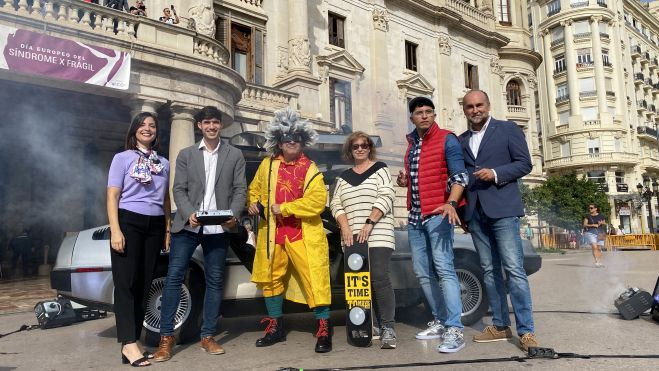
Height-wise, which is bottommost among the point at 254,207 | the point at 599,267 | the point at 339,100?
the point at 599,267

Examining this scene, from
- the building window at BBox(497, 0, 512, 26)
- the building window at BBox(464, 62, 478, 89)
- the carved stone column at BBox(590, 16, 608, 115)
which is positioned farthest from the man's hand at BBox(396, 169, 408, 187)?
the carved stone column at BBox(590, 16, 608, 115)

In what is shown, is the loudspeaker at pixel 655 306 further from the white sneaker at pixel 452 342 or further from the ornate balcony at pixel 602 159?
the ornate balcony at pixel 602 159

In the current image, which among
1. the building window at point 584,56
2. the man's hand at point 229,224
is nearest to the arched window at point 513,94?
the building window at point 584,56

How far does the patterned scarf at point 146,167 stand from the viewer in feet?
12.1

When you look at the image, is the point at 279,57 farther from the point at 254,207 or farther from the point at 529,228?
the point at 529,228

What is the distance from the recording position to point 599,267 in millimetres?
12336

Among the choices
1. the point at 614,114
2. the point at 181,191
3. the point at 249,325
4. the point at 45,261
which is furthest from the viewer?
the point at 614,114

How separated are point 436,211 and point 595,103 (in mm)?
50873

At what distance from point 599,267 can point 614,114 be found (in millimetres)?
42036

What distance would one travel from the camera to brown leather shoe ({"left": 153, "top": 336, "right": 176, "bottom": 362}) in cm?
373

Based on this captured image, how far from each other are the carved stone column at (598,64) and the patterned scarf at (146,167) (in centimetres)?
5138

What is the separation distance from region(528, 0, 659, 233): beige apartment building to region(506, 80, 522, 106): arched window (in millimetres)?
17549

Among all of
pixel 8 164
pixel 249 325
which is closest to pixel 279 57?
pixel 8 164

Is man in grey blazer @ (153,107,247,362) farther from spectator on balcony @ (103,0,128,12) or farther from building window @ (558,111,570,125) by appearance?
building window @ (558,111,570,125)
